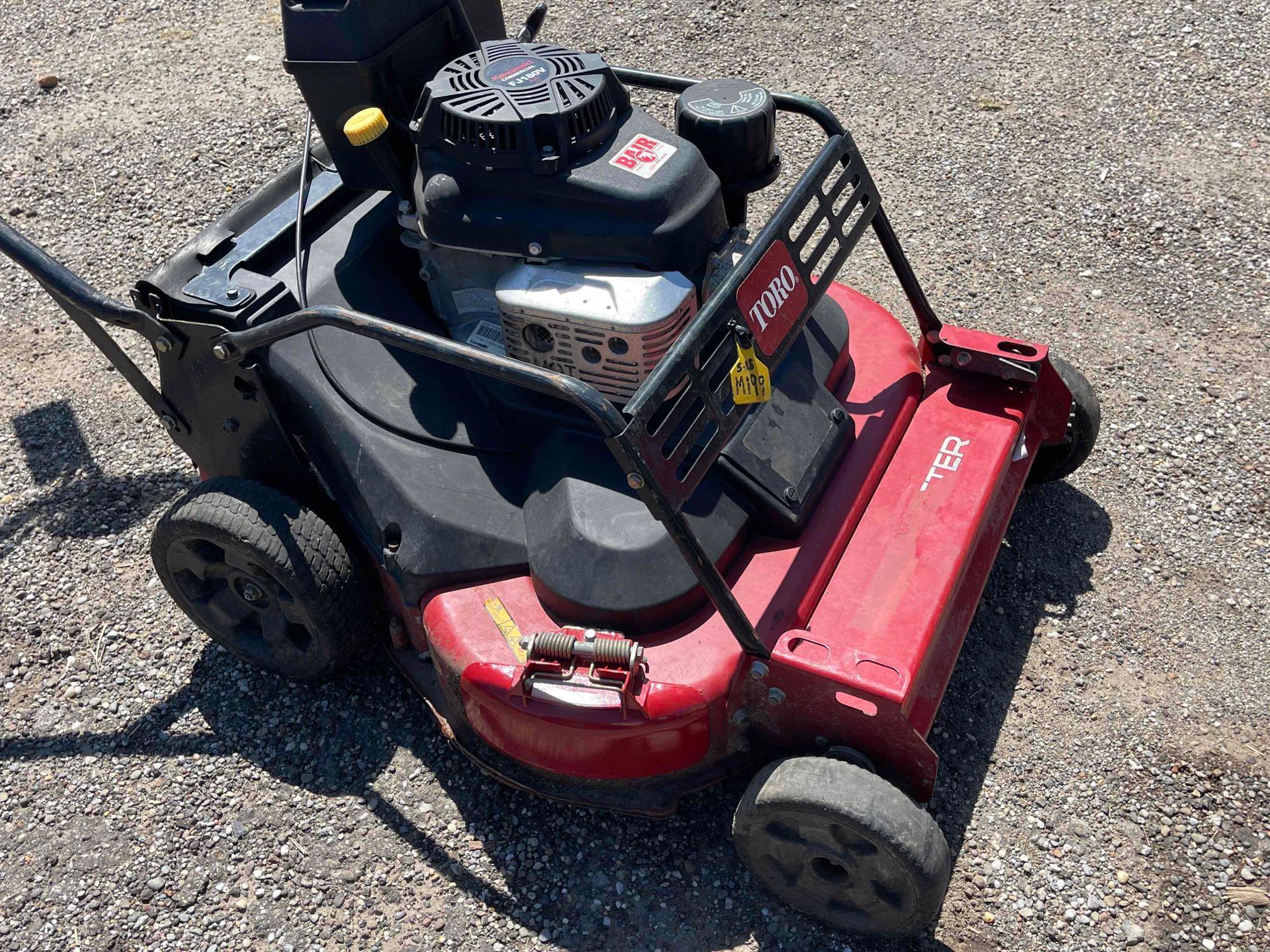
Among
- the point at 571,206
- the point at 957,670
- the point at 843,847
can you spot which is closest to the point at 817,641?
the point at 843,847

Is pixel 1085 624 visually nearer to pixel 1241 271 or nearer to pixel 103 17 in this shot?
pixel 1241 271

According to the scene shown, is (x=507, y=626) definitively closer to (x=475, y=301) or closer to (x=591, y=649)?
(x=591, y=649)

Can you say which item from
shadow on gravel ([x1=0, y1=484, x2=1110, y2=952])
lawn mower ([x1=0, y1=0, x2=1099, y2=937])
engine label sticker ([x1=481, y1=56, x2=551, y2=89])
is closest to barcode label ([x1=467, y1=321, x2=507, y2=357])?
lawn mower ([x1=0, y1=0, x2=1099, y2=937])

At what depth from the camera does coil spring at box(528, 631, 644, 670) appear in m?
2.75

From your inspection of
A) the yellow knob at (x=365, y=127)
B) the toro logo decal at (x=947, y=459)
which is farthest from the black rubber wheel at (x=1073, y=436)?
the yellow knob at (x=365, y=127)

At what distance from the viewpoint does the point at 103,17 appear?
729cm

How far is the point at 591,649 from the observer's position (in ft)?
9.09

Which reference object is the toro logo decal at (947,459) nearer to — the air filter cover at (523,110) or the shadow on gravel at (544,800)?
the shadow on gravel at (544,800)

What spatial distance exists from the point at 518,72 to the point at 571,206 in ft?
1.32

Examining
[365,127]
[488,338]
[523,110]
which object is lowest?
[488,338]

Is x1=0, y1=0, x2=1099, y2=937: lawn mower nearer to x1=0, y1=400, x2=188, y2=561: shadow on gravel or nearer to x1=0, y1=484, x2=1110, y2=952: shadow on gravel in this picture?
x1=0, y1=484, x2=1110, y2=952: shadow on gravel

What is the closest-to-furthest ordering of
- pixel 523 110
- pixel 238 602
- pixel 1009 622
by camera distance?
pixel 523 110, pixel 238 602, pixel 1009 622

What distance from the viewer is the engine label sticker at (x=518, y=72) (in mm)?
2969

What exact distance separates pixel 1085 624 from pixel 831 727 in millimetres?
1336
